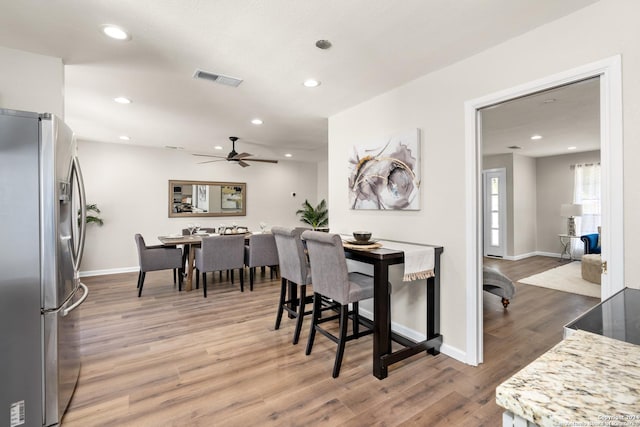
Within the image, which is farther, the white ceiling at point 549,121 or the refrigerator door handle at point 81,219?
the white ceiling at point 549,121

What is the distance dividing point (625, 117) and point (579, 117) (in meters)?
3.26

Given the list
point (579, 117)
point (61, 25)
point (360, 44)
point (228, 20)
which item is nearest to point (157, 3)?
point (228, 20)

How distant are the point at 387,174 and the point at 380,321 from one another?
151cm

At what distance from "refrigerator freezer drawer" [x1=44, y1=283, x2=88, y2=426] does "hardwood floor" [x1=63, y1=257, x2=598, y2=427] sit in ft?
0.46

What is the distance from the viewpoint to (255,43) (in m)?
2.27

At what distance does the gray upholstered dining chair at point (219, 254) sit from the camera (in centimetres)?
456

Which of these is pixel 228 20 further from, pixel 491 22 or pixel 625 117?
pixel 625 117

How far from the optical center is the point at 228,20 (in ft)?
6.53

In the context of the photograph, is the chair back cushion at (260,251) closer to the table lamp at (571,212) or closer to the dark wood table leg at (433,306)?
the dark wood table leg at (433,306)

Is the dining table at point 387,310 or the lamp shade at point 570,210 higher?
the lamp shade at point 570,210

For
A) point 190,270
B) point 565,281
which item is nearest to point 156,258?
point 190,270

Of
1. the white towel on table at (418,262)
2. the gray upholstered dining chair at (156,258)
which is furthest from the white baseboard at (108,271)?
the white towel on table at (418,262)

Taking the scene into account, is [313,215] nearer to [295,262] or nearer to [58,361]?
[295,262]

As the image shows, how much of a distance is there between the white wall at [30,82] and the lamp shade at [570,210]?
334 inches
